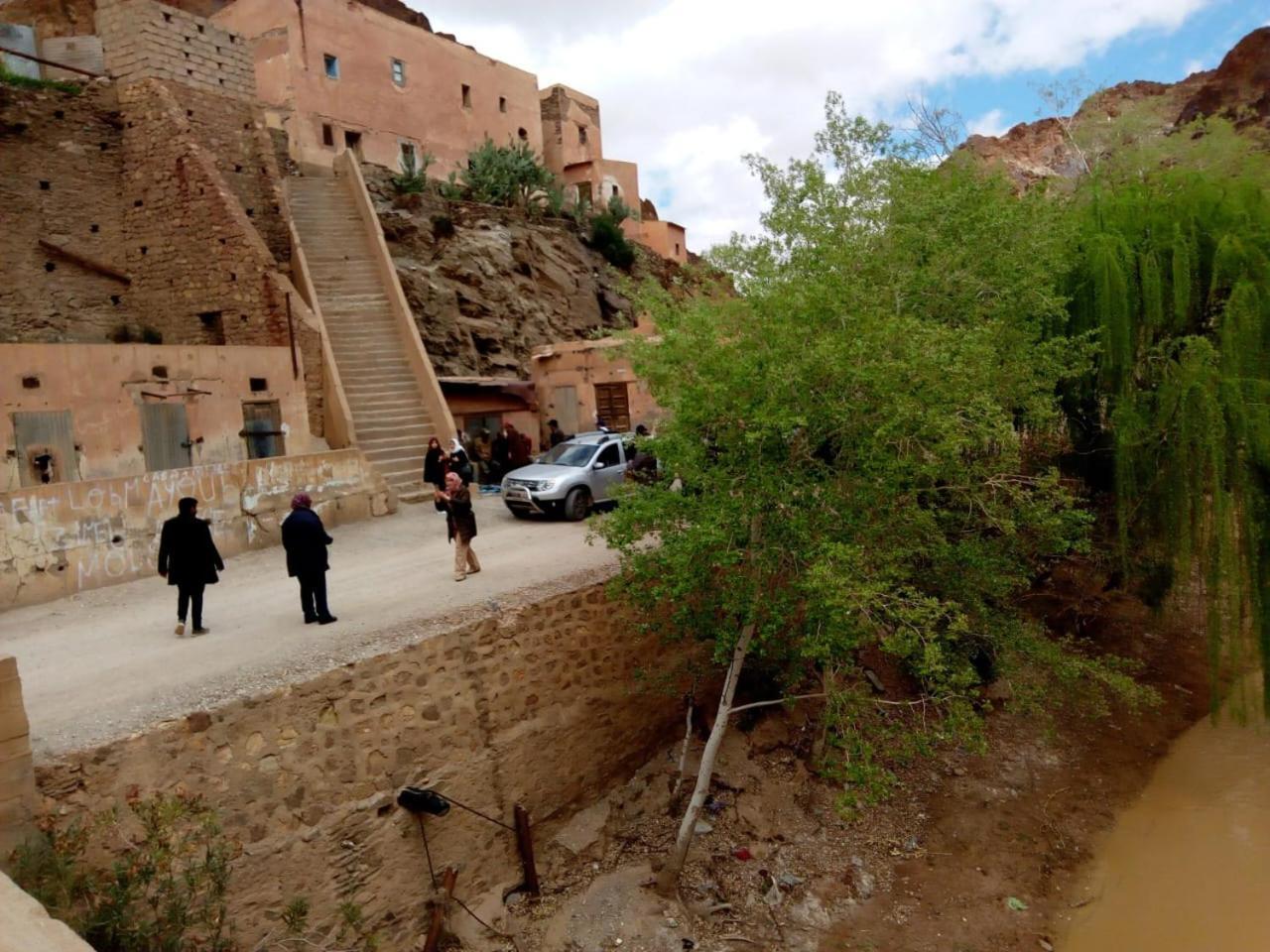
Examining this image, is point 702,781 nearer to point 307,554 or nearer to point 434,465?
point 307,554

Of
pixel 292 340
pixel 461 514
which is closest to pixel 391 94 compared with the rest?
pixel 292 340

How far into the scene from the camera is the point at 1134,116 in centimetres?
2050

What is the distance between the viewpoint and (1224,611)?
9.94 metres

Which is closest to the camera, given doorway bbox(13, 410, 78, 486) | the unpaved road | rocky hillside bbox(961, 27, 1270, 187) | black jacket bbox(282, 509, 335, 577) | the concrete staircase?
the unpaved road

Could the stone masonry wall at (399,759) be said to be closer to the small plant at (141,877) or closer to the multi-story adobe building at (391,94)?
the small plant at (141,877)

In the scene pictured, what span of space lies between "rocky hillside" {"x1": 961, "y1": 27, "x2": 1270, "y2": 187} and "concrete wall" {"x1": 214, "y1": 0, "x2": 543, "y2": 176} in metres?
20.5

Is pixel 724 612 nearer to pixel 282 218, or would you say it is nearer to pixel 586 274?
pixel 282 218

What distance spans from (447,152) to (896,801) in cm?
3146

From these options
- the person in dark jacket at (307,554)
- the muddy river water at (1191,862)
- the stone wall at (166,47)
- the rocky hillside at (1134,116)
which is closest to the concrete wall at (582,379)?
the rocky hillside at (1134,116)

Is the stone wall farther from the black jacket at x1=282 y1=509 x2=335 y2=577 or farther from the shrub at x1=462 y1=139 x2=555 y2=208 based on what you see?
the black jacket at x1=282 y1=509 x2=335 y2=577

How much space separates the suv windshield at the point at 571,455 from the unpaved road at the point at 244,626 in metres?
2.03

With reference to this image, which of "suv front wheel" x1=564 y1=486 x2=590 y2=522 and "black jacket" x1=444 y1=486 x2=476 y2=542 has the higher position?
"black jacket" x1=444 y1=486 x2=476 y2=542

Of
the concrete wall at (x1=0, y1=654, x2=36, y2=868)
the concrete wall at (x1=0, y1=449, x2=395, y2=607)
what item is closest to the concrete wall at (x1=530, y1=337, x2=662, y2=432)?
the concrete wall at (x1=0, y1=449, x2=395, y2=607)

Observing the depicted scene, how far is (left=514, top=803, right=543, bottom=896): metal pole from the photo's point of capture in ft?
28.7
